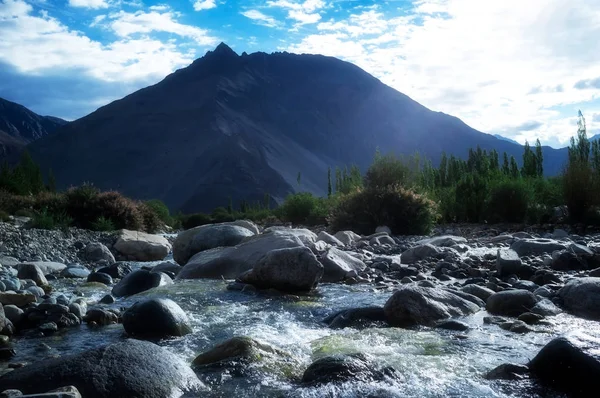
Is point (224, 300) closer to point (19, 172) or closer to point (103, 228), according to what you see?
point (103, 228)

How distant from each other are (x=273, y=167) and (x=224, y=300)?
389ft

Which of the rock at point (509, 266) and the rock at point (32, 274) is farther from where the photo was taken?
the rock at point (32, 274)

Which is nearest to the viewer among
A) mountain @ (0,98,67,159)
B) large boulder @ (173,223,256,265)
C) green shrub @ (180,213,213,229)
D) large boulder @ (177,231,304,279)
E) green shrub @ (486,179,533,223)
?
large boulder @ (177,231,304,279)

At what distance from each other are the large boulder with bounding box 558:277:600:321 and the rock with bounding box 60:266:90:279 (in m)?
7.82

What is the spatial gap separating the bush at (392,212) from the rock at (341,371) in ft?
41.4

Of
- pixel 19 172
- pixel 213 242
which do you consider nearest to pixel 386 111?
pixel 19 172

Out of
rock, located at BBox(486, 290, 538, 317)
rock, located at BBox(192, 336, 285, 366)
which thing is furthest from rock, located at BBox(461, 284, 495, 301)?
rock, located at BBox(192, 336, 285, 366)

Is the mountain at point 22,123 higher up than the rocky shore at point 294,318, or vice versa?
the mountain at point 22,123

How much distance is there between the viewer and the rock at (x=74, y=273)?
9.67m

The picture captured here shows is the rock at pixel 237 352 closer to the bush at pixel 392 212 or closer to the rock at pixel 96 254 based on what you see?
the rock at pixel 96 254

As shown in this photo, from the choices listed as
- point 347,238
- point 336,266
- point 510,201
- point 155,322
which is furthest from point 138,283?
point 510,201

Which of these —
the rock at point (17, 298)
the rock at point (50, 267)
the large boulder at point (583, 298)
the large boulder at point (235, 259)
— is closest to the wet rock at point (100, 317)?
the rock at point (17, 298)

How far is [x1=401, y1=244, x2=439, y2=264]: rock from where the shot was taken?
33.0ft

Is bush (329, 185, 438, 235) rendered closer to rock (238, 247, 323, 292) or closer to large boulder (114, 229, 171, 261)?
large boulder (114, 229, 171, 261)
